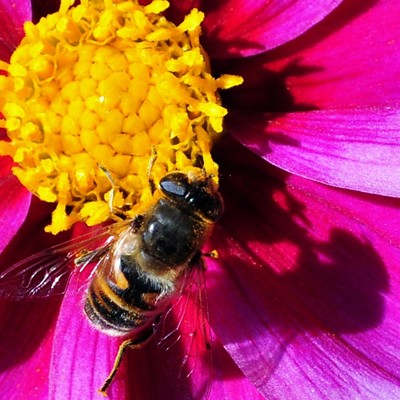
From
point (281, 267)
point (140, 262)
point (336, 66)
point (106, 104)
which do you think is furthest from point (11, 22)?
point (281, 267)

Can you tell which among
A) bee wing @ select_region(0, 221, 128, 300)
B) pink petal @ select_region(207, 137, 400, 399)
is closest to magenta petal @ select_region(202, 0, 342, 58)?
pink petal @ select_region(207, 137, 400, 399)

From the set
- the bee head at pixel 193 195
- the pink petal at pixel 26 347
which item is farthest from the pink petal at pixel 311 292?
the pink petal at pixel 26 347

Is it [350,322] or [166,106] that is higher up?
[166,106]

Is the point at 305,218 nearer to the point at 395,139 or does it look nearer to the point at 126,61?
the point at 395,139

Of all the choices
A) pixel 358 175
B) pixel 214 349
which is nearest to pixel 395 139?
pixel 358 175

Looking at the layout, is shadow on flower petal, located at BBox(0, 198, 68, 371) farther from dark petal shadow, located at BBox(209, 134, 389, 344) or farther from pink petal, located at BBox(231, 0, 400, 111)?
pink petal, located at BBox(231, 0, 400, 111)

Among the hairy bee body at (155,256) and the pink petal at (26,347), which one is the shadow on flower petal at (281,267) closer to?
the hairy bee body at (155,256)
